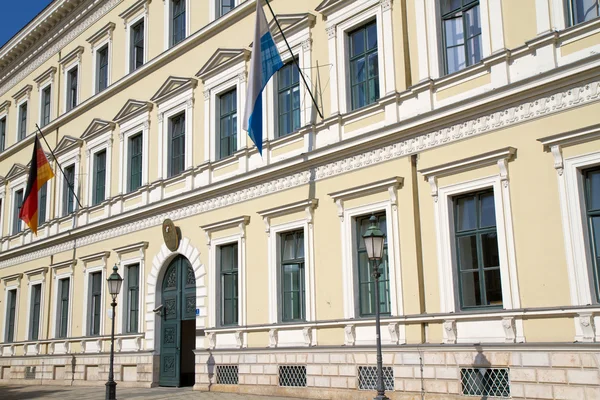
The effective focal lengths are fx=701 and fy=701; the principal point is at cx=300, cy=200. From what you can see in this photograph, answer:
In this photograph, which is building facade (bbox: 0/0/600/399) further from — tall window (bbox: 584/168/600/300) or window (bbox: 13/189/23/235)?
window (bbox: 13/189/23/235)

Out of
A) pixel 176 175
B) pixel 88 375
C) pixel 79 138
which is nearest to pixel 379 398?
pixel 176 175

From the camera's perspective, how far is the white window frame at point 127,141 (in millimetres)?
21656

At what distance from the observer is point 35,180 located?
83.0 ft

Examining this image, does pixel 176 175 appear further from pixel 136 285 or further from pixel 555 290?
pixel 555 290

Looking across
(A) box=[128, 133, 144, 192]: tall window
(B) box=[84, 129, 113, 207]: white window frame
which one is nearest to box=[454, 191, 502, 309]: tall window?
(A) box=[128, 133, 144, 192]: tall window

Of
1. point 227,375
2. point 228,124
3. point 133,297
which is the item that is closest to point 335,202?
point 228,124

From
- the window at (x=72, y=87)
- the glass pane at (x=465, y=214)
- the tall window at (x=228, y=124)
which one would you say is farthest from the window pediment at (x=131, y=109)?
the glass pane at (x=465, y=214)

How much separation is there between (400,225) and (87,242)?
13926 mm

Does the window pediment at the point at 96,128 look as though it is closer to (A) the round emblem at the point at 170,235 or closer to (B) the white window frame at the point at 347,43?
(A) the round emblem at the point at 170,235

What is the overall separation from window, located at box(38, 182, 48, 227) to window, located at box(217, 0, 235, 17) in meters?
11.8

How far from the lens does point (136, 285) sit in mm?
21531

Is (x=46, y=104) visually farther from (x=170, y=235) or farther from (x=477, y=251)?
(x=477, y=251)

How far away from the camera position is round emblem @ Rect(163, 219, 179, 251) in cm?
1980

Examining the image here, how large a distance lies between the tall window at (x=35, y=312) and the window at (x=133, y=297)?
680 cm
